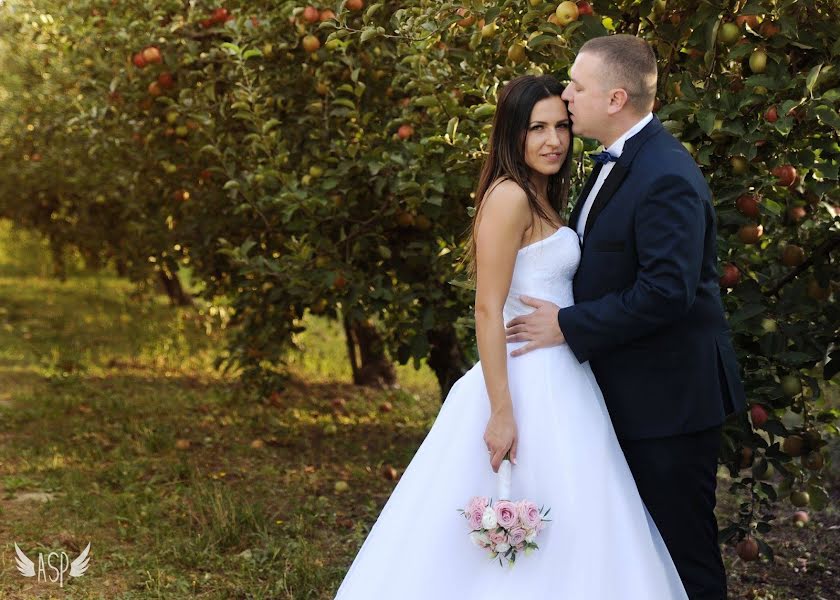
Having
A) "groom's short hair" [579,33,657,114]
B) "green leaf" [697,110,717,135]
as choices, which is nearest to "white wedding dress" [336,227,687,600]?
"groom's short hair" [579,33,657,114]

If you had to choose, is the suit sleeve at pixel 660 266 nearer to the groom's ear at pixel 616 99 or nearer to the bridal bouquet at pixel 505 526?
the groom's ear at pixel 616 99

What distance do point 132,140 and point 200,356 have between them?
4.26m

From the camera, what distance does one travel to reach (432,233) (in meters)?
5.05

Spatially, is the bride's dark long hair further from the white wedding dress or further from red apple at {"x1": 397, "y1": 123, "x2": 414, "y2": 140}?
red apple at {"x1": 397, "y1": 123, "x2": 414, "y2": 140}

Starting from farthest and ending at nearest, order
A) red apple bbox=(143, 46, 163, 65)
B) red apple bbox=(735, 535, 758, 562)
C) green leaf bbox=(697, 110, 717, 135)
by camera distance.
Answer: red apple bbox=(143, 46, 163, 65)
red apple bbox=(735, 535, 758, 562)
green leaf bbox=(697, 110, 717, 135)

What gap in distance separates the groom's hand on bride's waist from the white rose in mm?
454

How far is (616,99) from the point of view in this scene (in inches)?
104

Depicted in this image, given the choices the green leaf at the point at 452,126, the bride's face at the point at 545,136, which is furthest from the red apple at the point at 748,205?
the green leaf at the point at 452,126

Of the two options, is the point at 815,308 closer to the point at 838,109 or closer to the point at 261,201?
the point at 838,109

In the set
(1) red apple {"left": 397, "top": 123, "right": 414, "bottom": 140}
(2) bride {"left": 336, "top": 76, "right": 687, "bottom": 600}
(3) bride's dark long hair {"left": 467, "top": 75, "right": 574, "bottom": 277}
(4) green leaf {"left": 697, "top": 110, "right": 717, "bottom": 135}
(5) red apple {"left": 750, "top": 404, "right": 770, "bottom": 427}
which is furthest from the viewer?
(1) red apple {"left": 397, "top": 123, "right": 414, "bottom": 140}

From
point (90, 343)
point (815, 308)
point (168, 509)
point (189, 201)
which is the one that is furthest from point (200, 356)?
point (815, 308)

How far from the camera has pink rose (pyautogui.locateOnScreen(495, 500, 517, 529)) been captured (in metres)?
2.45

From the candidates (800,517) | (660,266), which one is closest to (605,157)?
(660,266)

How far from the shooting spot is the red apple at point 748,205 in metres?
3.19
